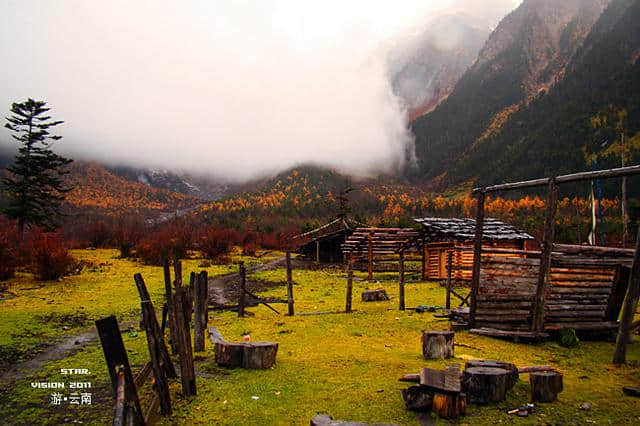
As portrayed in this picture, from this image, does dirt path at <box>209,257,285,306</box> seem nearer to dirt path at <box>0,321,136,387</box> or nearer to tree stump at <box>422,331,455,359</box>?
dirt path at <box>0,321,136,387</box>

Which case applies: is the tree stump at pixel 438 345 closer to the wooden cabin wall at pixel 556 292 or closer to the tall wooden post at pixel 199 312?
the wooden cabin wall at pixel 556 292

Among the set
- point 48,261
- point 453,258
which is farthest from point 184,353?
point 453,258

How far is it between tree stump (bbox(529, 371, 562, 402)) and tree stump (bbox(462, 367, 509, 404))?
16.2 inches

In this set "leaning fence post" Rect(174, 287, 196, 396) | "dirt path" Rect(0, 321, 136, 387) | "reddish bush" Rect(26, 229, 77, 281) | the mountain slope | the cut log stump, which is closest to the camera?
"leaning fence post" Rect(174, 287, 196, 396)

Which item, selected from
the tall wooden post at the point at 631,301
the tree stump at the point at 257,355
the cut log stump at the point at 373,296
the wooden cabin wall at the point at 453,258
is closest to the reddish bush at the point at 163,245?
the cut log stump at the point at 373,296

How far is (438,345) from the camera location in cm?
861

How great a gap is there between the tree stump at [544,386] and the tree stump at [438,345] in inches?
100

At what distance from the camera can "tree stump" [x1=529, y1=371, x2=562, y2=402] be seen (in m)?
6.04

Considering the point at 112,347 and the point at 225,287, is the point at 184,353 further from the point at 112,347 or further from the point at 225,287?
the point at 225,287

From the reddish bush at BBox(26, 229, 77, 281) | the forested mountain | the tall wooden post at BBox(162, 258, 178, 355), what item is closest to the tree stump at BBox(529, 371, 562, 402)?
the tall wooden post at BBox(162, 258, 178, 355)

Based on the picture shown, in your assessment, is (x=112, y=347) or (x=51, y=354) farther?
(x=51, y=354)

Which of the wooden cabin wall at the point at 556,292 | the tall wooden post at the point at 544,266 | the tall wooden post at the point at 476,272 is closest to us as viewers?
the tall wooden post at the point at 544,266

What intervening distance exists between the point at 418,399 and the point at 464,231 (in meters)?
22.1

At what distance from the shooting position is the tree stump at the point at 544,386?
6.04 m
